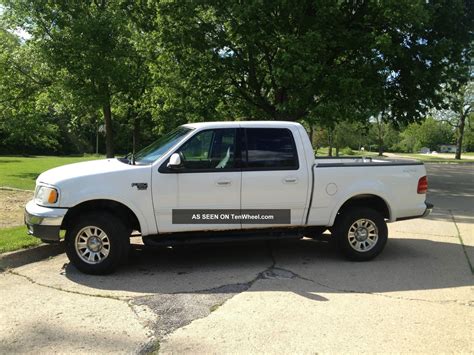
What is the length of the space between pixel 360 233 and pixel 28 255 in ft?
15.5

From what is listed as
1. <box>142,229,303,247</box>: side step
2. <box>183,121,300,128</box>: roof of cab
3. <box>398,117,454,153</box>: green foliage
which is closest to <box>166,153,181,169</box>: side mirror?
<box>183,121,300,128</box>: roof of cab

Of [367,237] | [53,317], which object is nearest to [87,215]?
[53,317]

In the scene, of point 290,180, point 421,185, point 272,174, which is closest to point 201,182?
point 272,174

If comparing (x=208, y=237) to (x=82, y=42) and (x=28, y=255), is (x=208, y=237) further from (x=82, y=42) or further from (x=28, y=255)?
(x=82, y=42)

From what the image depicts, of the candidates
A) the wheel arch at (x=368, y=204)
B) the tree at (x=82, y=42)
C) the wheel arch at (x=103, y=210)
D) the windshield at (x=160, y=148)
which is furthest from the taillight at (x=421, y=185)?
the tree at (x=82, y=42)

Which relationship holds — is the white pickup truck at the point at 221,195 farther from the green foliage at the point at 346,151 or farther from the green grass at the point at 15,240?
the green foliage at the point at 346,151

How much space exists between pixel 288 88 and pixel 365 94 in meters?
2.60

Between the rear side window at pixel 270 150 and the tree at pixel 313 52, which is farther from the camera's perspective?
the tree at pixel 313 52

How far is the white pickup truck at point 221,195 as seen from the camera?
6246mm

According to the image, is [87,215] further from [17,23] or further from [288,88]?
[17,23]

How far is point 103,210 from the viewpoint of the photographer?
252 inches

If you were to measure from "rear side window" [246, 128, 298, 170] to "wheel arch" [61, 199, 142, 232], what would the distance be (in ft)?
5.58

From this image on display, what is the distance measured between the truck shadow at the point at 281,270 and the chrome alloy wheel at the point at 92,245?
9.4 inches

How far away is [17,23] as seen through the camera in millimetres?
20109
